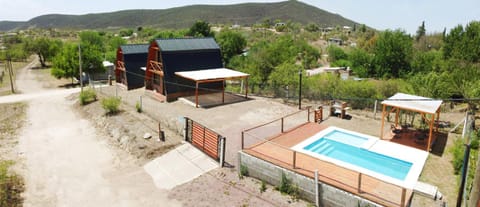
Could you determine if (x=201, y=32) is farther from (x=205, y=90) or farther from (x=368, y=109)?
(x=368, y=109)

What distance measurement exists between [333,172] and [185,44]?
1785 cm

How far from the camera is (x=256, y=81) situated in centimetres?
2783

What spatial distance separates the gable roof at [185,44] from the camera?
80.5 feet

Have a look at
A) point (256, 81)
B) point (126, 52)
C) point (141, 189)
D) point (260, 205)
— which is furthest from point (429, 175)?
point (126, 52)

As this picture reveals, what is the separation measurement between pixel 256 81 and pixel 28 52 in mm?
51694

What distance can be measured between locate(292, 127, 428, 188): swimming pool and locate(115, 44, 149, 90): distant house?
20.4 meters

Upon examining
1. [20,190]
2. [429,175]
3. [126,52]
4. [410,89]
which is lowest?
[20,190]

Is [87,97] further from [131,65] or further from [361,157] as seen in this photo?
[361,157]

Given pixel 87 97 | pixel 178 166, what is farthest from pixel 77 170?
pixel 87 97

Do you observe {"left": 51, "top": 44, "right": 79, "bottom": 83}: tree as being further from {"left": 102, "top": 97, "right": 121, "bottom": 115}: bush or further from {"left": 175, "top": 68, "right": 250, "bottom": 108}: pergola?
{"left": 175, "top": 68, "right": 250, "bottom": 108}: pergola

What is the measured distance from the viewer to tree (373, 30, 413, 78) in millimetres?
36938

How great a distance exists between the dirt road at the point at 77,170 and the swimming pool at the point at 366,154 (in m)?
6.73

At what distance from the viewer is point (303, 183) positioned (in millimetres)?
10656

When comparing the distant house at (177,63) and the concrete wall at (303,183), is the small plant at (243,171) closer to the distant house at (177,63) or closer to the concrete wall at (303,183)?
the concrete wall at (303,183)
